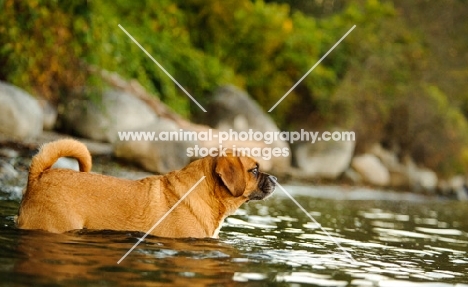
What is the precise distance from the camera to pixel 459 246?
9.95 metres

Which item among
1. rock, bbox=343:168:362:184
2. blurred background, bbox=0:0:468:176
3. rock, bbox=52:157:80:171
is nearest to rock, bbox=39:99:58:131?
blurred background, bbox=0:0:468:176

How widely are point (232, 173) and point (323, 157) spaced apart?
15.8 metres

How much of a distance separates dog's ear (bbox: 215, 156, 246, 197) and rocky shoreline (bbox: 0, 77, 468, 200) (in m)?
4.61

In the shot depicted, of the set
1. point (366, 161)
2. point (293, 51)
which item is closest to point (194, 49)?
point (293, 51)

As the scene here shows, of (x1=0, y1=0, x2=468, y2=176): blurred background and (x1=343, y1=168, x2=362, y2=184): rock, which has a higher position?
(x1=0, y1=0, x2=468, y2=176): blurred background

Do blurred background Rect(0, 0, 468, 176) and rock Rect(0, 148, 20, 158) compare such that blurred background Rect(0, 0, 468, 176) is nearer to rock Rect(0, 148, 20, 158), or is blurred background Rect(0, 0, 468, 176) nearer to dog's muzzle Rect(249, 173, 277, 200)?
rock Rect(0, 148, 20, 158)

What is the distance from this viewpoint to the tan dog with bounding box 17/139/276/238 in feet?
23.0

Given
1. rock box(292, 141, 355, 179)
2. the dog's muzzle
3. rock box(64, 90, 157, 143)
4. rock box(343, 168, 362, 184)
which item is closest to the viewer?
the dog's muzzle

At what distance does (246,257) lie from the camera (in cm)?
683

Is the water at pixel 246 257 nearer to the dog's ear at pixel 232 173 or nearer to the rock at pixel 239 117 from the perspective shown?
the dog's ear at pixel 232 173

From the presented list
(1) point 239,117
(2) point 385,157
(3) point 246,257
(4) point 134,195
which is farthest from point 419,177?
(3) point 246,257

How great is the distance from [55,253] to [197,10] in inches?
776

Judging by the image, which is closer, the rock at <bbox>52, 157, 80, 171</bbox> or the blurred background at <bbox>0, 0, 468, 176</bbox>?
the rock at <bbox>52, 157, 80, 171</bbox>

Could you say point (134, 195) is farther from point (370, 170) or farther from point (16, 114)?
point (370, 170)
